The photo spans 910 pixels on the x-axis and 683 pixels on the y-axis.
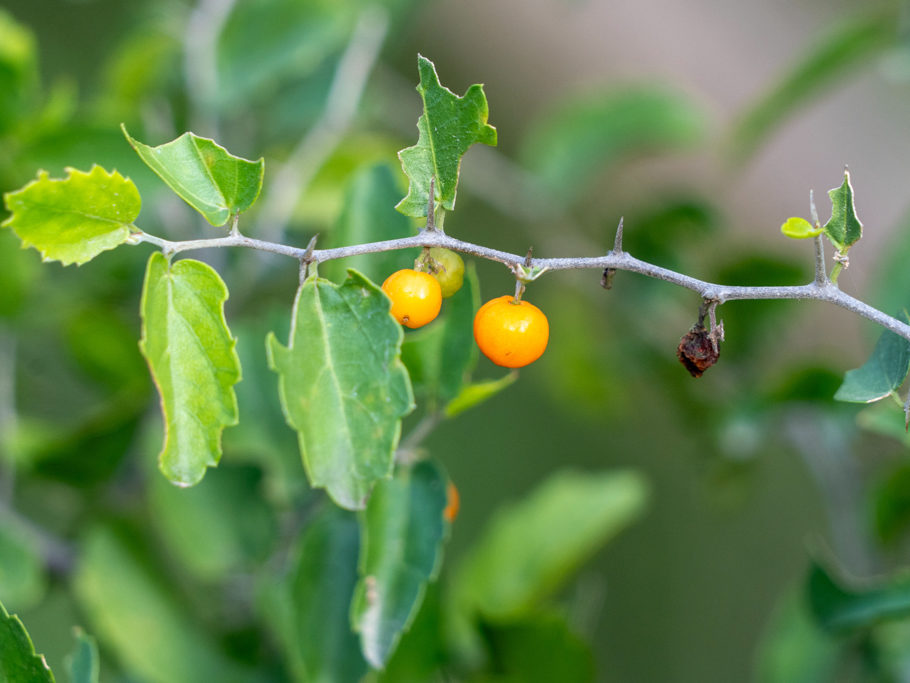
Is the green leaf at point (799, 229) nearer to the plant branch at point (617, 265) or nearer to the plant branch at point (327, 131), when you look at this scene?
the plant branch at point (617, 265)

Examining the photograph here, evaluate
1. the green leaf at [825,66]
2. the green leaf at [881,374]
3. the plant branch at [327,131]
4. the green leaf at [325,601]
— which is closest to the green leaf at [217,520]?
the green leaf at [325,601]

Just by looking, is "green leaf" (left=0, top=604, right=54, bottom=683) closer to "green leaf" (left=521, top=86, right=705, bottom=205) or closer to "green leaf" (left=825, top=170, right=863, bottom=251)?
"green leaf" (left=825, top=170, right=863, bottom=251)

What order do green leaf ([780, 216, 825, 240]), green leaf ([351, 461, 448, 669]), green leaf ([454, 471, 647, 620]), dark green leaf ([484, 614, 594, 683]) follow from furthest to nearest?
green leaf ([454, 471, 647, 620]) < dark green leaf ([484, 614, 594, 683]) < green leaf ([351, 461, 448, 669]) < green leaf ([780, 216, 825, 240])

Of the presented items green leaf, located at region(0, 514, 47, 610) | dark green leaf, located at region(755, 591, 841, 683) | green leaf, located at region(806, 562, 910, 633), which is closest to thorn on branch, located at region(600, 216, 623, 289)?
green leaf, located at region(806, 562, 910, 633)

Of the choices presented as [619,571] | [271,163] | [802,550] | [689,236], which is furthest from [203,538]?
[802,550]

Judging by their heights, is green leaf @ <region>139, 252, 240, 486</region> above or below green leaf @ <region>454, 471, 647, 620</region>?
above

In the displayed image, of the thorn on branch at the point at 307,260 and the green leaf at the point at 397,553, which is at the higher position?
the thorn on branch at the point at 307,260

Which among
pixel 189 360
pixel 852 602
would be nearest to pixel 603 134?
pixel 852 602

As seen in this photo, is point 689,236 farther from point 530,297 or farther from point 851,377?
point 851,377
